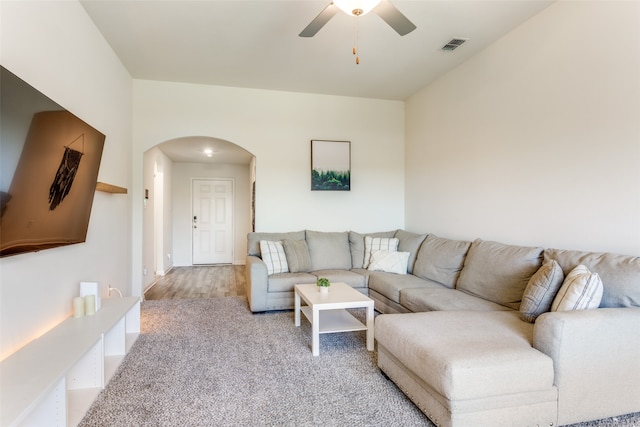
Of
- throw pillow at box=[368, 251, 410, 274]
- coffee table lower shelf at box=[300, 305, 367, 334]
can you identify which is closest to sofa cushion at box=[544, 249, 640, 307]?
coffee table lower shelf at box=[300, 305, 367, 334]

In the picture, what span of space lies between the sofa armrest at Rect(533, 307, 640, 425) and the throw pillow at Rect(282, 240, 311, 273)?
2.66 m

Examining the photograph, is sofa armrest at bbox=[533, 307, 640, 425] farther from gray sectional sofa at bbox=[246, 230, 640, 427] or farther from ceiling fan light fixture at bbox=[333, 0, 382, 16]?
ceiling fan light fixture at bbox=[333, 0, 382, 16]

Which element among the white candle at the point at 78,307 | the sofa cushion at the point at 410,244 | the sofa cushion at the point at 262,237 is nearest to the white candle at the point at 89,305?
the white candle at the point at 78,307

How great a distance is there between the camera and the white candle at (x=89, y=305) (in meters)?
2.45

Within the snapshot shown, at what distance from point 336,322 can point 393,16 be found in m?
2.35

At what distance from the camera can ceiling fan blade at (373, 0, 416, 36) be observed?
199 centimetres

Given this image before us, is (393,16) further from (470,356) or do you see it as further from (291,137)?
(291,137)

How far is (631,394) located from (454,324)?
36.4 inches

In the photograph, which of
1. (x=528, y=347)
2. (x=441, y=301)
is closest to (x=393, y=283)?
(x=441, y=301)

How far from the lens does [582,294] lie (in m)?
1.83

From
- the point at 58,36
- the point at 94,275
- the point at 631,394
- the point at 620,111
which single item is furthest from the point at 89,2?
the point at 631,394

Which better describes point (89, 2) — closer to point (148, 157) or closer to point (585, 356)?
point (148, 157)

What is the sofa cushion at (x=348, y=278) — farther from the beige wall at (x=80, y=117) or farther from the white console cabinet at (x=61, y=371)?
the beige wall at (x=80, y=117)

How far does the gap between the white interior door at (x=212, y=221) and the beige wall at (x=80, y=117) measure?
368 centimetres
